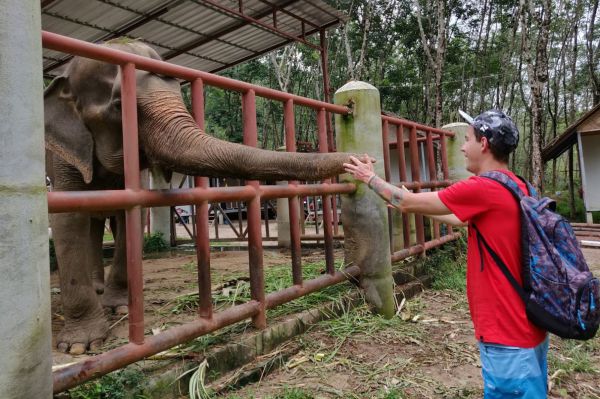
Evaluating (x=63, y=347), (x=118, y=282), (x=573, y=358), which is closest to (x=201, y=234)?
(x=63, y=347)

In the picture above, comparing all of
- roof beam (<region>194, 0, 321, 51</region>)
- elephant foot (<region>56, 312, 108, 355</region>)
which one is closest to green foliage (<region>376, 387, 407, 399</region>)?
elephant foot (<region>56, 312, 108, 355</region>)

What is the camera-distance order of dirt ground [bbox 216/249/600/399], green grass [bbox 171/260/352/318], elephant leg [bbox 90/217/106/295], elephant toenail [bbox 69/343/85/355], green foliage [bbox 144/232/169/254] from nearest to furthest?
dirt ground [bbox 216/249/600/399] < elephant toenail [bbox 69/343/85/355] < green grass [bbox 171/260/352/318] < elephant leg [bbox 90/217/106/295] < green foliage [bbox 144/232/169/254]

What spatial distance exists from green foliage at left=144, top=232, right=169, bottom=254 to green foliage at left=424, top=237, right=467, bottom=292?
14.8 ft

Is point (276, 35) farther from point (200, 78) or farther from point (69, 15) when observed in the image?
point (200, 78)

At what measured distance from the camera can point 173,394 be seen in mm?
2225

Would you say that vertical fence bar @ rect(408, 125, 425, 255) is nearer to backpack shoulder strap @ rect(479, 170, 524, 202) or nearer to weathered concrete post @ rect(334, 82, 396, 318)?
weathered concrete post @ rect(334, 82, 396, 318)

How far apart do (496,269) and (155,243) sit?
6.68m

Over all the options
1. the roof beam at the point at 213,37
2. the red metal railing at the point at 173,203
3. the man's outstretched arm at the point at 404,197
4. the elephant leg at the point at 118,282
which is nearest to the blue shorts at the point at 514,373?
the man's outstretched arm at the point at 404,197

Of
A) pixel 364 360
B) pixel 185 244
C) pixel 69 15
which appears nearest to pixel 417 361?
pixel 364 360

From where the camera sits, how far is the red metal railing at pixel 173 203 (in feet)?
6.26

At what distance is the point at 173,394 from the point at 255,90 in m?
1.74

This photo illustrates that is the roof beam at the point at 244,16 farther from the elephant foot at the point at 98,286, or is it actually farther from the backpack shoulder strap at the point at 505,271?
the backpack shoulder strap at the point at 505,271

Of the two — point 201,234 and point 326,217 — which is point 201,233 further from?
point 326,217

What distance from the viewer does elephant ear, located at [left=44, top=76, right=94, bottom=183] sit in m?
3.00
